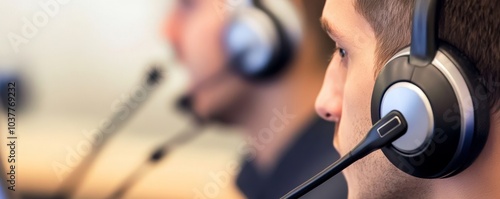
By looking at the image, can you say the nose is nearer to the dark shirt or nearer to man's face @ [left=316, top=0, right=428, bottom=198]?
man's face @ [left=316, top=0, right=428, bottom=198]

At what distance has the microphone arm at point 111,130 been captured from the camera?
83 cm

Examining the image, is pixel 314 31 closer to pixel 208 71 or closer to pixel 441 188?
pixel 208 71

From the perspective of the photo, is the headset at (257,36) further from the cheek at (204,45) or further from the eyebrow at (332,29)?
the eyebrow at (332,29)

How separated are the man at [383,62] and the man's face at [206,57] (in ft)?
0.63

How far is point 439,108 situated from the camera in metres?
0.50

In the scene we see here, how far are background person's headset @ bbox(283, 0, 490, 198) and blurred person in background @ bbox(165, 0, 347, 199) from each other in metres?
0.37

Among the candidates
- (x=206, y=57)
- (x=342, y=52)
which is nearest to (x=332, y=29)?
(x=342, y=52)

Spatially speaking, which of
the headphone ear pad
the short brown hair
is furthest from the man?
the headphone ear pad

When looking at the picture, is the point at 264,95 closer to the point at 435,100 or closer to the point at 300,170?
the point at 300,170

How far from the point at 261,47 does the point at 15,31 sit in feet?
1.10

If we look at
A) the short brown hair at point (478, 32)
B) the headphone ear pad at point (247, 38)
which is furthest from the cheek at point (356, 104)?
the headphone ear pad at point (247, 38)

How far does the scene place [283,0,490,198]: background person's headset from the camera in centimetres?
49

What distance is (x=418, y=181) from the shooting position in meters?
0.60

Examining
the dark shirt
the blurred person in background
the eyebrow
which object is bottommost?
the dark shirt
